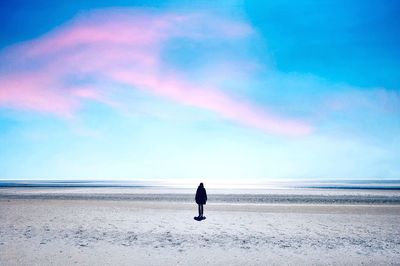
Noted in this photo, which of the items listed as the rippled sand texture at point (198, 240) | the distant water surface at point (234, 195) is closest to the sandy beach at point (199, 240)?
the rippled sand texture at point (198, 240)

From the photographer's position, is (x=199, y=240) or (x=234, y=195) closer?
(x=199, y=240)

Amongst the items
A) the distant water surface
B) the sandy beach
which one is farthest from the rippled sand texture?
the distant water surface

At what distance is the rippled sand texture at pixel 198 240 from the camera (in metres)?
11.4

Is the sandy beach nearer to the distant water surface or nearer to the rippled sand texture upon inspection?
the rippled sand texture

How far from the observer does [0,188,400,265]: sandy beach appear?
37.3 ft

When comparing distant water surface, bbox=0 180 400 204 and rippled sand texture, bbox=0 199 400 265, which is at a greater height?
rippled sand texture, bbox=0 199 400 265

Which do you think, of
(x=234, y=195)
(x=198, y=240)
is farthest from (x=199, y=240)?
(x=234, y=195)

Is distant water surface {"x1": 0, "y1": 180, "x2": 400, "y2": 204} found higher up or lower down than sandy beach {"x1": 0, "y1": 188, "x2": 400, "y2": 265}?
lower down

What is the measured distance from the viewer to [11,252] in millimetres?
12250

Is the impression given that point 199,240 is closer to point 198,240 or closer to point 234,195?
point 198,240

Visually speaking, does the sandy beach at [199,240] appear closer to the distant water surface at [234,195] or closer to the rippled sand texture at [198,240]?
the rippled sand texture at [198,240]

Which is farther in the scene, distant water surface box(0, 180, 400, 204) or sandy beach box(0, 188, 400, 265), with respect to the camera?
distant water surface box(0, 180, 400, 204)

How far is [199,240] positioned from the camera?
568 inches

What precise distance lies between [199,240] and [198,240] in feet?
0.15
